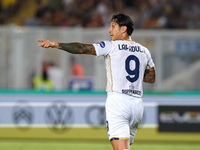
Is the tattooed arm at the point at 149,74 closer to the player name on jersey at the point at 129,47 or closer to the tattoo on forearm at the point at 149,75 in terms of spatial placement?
the tattoo on forearm at the point at 149,75

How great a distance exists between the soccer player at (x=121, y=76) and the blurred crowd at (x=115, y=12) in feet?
28.9

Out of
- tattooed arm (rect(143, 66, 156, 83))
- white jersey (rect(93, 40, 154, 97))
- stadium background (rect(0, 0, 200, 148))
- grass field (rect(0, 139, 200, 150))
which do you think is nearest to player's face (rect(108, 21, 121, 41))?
white jersey (rect(93, 40, 154, 97))

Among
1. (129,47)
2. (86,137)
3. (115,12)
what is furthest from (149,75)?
(115,12)

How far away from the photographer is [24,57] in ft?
36.9

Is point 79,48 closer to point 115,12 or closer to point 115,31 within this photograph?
point 115,31

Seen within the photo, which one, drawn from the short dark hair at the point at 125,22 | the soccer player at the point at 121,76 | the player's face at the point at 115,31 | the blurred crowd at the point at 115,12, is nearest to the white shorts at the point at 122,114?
the soccer player at the point at 121,76

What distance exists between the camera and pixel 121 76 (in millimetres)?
4703

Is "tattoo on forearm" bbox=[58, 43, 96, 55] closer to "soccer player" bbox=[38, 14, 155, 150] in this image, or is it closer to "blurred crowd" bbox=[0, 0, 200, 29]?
"soccer player" bbox=[38, 14, 155, 150]

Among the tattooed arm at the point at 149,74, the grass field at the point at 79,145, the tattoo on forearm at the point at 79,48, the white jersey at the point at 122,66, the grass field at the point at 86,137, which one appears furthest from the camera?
the grass field at the point at 86,137

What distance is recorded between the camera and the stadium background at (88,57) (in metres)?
9.52

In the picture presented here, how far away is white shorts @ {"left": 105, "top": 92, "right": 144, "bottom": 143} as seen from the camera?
4.59 metres

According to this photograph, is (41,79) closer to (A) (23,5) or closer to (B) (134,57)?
(A) (23,5)

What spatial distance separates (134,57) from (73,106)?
5050 mm

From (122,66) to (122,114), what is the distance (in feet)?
1.74
